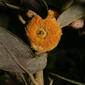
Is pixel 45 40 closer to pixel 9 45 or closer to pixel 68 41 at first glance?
pixel 9 45

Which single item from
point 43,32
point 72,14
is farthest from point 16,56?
point 72,14

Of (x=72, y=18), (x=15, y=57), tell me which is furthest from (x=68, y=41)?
(x=15, y=57)
